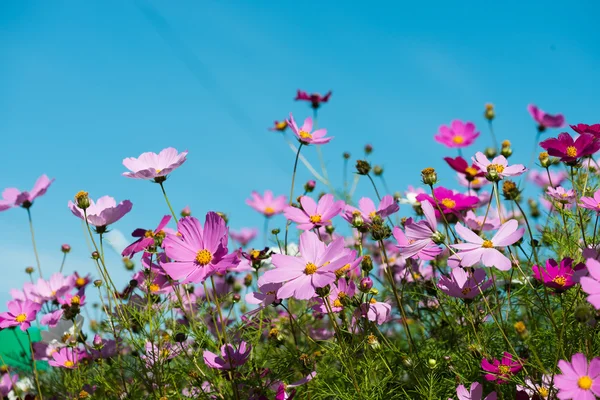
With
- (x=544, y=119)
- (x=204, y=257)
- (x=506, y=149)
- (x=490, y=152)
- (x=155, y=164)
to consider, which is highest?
(x=544, y=119)

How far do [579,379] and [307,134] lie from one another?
0.96 metres

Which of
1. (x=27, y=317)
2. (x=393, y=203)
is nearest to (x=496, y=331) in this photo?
(x=393, y=203)

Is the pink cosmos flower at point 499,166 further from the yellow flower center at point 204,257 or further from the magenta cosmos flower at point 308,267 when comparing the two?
the yellow flower center at point 204,257

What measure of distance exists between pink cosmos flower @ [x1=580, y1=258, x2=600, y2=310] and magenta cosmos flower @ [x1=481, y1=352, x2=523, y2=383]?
305mm

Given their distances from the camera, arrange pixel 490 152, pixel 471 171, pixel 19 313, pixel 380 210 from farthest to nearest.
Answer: pixel 490 152, pixel 471 171, pixel 19 313, pixel 380 210

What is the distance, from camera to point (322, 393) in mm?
1235

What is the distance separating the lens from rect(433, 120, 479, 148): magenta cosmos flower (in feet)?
7.91

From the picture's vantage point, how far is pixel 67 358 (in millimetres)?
1719

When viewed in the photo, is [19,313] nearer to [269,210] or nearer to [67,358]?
[67,358]

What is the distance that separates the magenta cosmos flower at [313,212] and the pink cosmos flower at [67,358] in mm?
747

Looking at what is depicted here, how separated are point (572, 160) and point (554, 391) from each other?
419 mm

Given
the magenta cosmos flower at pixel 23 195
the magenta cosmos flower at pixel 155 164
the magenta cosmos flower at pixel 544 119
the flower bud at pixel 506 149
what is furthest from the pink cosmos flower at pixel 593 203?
the magenta cosmos flower at pixel 544 119

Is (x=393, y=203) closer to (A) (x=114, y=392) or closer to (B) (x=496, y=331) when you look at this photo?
(B) (x=496, y=331)

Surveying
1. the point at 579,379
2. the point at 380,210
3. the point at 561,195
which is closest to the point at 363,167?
the point at 380,210
